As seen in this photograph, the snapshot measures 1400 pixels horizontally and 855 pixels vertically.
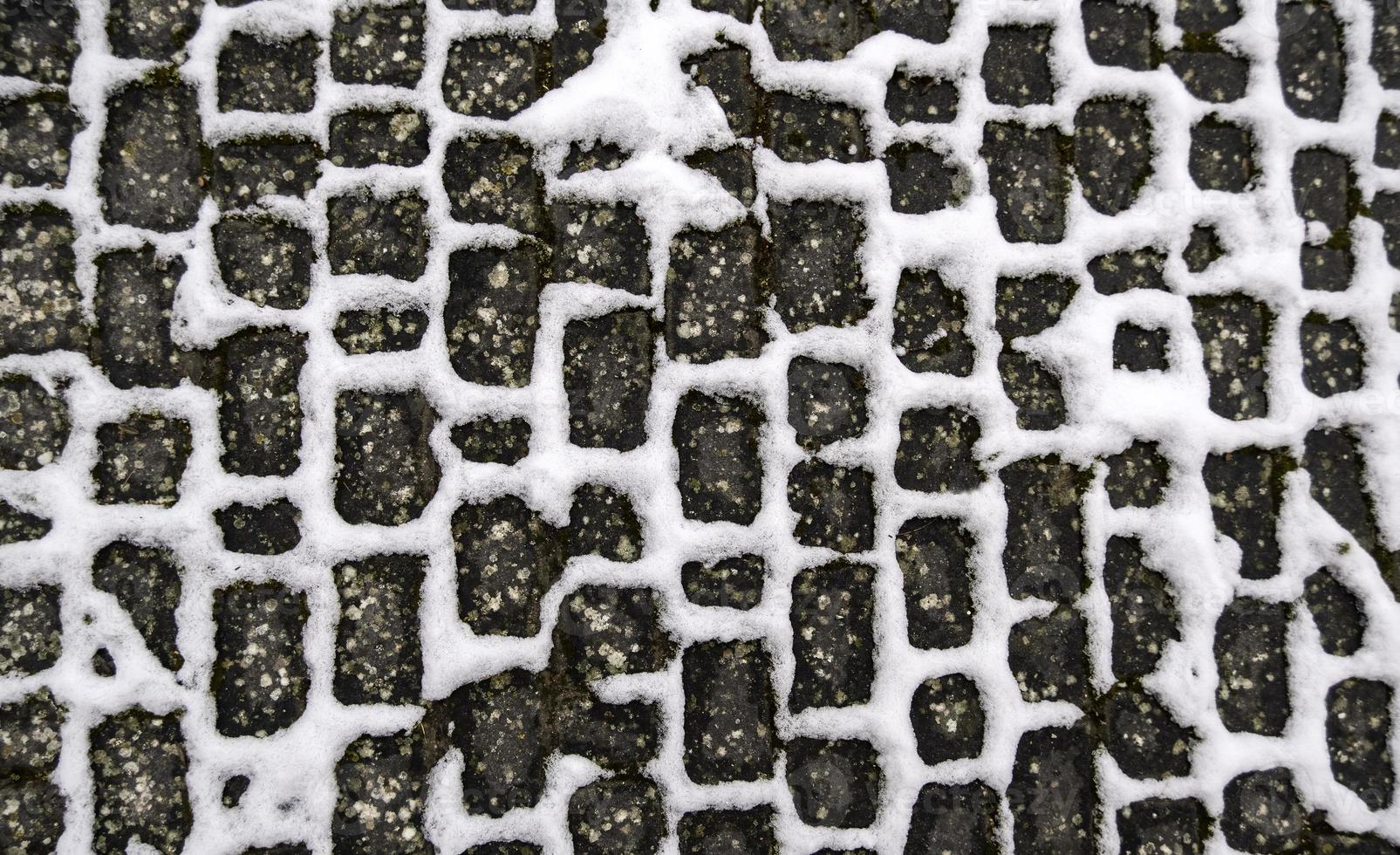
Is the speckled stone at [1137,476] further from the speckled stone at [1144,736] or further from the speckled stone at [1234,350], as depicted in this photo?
the speckled stone at [1144,736]

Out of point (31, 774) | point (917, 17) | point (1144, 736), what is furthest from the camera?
point (917, 17)

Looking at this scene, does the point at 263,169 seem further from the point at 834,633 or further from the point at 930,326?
the point at 834,633

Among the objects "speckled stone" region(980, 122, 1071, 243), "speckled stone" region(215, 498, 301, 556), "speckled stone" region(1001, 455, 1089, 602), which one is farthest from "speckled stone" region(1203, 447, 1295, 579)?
"speckled stone" region(215, 498, 301, 556)

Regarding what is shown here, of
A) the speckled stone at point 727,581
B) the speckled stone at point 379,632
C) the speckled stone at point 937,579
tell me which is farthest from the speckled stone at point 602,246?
the speckled stone at point 937,579

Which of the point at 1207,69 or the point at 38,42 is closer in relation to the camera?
the point at 38,42

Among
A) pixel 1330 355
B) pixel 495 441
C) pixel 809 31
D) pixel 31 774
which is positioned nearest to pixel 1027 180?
pixel 809 31

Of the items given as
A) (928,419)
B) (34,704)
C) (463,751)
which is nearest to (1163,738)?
(928,419)

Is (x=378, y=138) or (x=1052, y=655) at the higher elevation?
(x=378, y=138)
